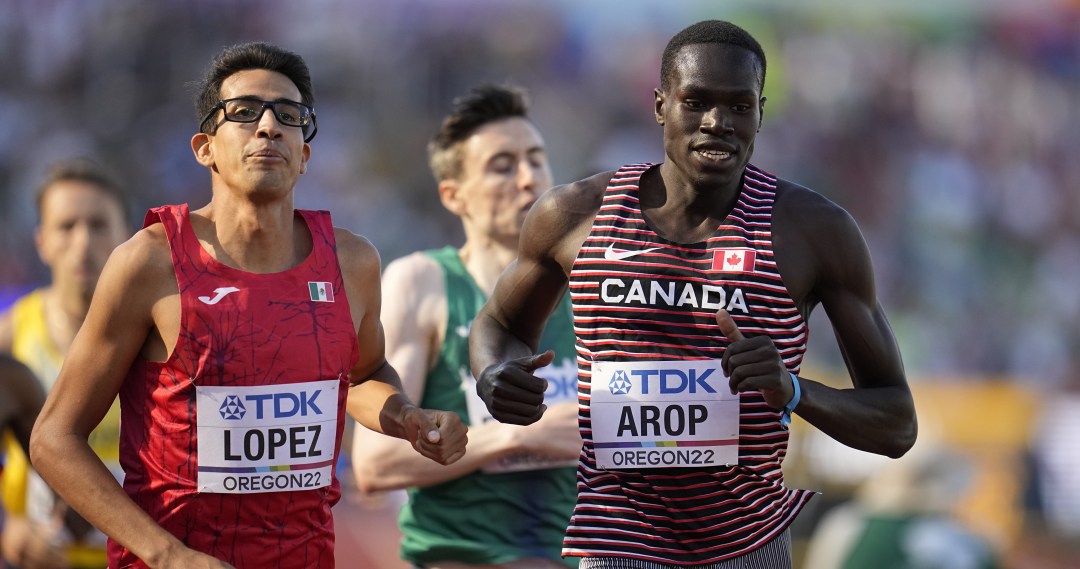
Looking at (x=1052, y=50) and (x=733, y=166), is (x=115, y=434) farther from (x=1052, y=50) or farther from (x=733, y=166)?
(x=1052, y=50)

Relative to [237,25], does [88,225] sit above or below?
below

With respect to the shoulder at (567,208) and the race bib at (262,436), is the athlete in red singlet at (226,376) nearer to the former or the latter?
the race bib at (262,436)

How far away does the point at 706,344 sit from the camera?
136 inches

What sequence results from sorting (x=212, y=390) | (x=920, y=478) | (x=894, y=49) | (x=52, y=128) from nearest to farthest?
(x=212, y=390) → (x=920, y=478) → (x=52, y=128) → (x=894, y=49)

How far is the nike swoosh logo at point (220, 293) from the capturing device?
3.39 m

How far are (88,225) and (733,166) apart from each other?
356cm

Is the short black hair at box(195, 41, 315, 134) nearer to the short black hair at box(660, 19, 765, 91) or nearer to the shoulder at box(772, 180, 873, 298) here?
the short black hair at box(660, 19, 765, 91)

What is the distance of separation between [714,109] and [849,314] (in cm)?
61

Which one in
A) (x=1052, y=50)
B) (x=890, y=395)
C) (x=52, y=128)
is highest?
(x=1052, y=50)

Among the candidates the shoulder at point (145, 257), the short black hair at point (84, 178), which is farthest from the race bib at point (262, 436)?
the short black hair at point (84, 178)

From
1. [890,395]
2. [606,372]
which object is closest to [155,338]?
[606,372]

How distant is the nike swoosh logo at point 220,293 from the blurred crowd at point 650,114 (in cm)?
935

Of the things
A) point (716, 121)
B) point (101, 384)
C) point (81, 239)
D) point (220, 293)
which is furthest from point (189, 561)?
point (81, 239)

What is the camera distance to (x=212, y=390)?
3377 millimetres
